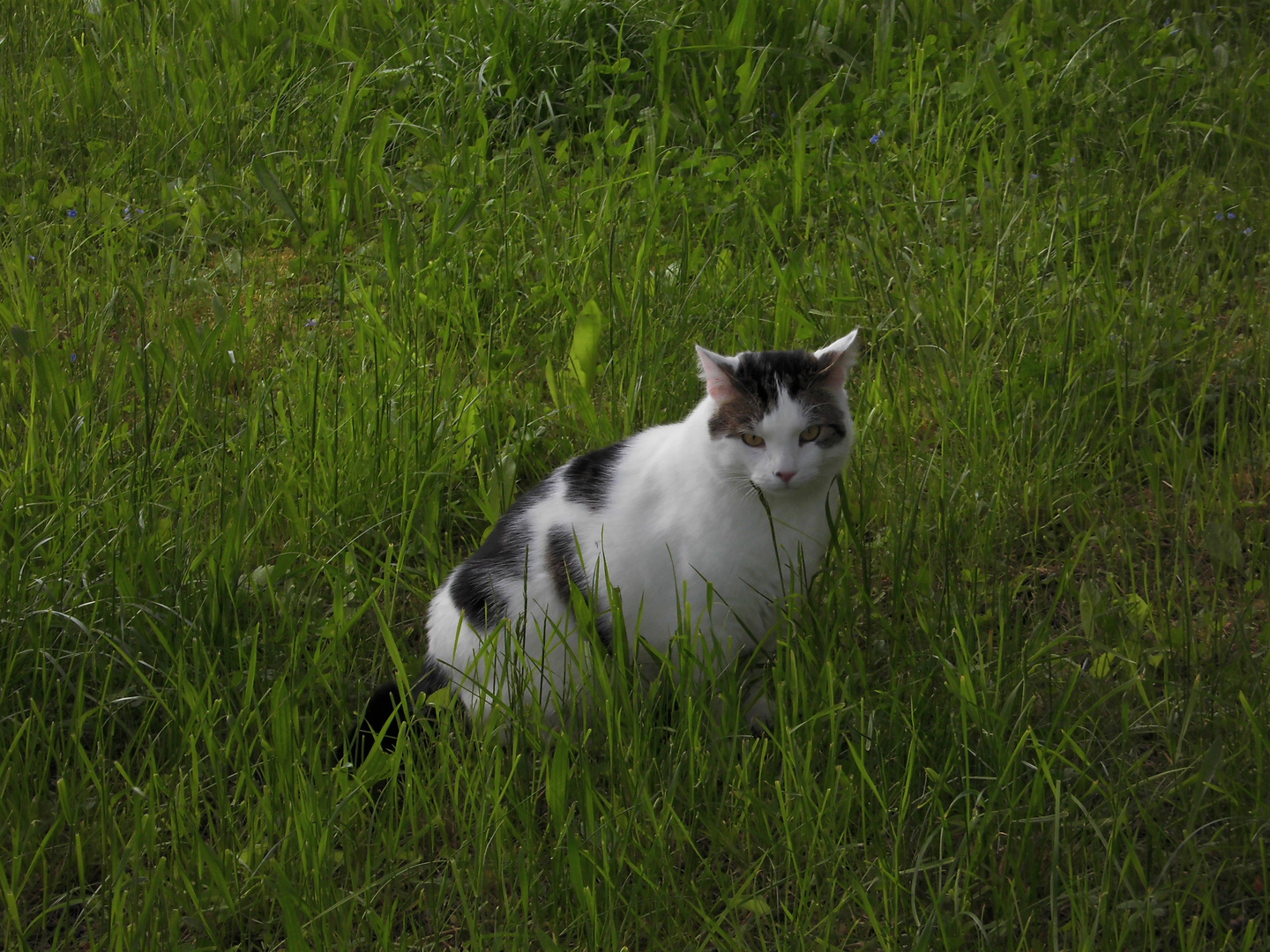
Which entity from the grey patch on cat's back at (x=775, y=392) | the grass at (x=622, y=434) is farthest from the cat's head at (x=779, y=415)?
the grass at (x=622, y=434)

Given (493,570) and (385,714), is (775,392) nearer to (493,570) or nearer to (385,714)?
(493,570)

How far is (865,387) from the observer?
10.1ft

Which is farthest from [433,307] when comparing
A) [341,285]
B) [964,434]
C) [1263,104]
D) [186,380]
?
[1263,104]

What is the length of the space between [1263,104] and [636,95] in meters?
2.17

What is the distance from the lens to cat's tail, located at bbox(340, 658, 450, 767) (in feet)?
6.97

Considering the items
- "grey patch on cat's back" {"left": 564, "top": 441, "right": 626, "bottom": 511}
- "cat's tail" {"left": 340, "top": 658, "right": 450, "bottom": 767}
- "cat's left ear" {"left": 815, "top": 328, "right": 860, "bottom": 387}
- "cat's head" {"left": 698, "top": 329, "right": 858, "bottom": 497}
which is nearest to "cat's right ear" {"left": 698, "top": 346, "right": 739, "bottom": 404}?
"cat's head" {"left": 698, "top": 329, "right": 858, "bottom": 497}

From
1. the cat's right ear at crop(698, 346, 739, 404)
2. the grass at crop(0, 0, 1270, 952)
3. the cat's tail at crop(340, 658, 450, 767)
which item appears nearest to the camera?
the grass at crop(0, 0, 1270, 952)

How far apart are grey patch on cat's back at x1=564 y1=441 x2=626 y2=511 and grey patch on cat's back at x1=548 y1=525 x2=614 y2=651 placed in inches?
3.0

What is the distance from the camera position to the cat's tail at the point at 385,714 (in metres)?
2.12

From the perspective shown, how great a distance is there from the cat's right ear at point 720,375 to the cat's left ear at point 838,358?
18 cm

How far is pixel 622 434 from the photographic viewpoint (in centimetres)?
300

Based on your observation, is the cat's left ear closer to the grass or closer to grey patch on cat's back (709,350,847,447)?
grey patch on cat's back (709,350,847,447)

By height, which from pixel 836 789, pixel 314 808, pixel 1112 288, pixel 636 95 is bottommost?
pixel 836 789

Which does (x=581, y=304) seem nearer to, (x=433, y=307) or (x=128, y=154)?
(x=433, y=307)
